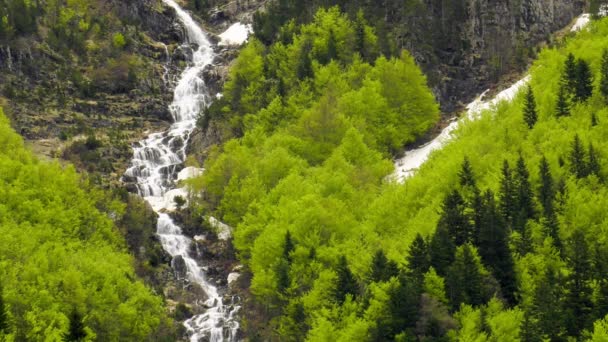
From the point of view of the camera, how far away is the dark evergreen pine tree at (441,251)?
66688 millimetres

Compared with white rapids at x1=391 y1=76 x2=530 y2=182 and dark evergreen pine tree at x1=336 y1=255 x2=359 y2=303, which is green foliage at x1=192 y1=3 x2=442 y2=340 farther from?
white rapids at x1=391 y1=76 x2=530 y2=182

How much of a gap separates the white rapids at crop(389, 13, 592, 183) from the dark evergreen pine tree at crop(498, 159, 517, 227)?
19.1 meters

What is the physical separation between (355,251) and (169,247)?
26.9 m

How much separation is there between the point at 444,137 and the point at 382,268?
41.9 meters

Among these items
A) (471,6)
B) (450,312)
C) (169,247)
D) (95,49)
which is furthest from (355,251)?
(95,49)

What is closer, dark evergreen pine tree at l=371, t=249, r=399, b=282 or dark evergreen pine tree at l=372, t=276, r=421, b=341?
dark evergreen pine tree at l=372, t=276, r=421, b=341

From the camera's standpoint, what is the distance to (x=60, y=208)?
271 feet

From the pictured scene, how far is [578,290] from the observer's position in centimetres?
6131

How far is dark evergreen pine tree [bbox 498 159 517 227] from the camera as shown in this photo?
236 feet

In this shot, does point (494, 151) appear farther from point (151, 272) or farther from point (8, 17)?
point (8, 17)

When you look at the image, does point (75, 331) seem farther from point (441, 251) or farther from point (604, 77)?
point (604, 77)

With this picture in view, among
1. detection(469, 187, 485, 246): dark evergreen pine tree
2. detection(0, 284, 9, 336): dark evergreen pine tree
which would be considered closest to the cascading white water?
detection(0, 284, 9, 336): dark evergreen pine tree

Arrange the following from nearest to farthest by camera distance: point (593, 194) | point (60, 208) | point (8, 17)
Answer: point (593, 194) < point (60, 208) < point (8, 17)

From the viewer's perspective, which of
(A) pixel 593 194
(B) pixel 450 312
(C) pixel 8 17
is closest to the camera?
(B) pixel 450 312
